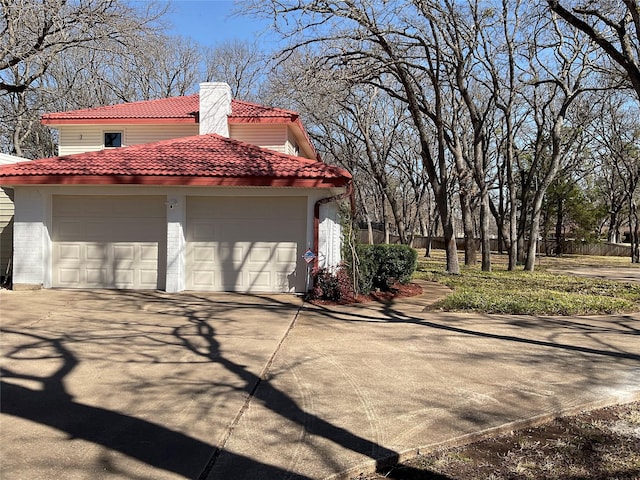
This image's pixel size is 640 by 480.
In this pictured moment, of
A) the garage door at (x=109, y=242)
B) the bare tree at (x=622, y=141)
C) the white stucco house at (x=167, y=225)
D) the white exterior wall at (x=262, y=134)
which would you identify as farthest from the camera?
the bare tree at (x=622, y=141)

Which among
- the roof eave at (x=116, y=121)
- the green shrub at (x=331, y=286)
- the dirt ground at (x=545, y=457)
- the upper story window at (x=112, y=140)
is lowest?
the dirt ground at (x=545, y=457)

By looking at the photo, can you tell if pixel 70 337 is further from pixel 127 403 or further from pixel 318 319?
pixel 318 319

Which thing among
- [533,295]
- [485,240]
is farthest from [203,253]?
[485,240]

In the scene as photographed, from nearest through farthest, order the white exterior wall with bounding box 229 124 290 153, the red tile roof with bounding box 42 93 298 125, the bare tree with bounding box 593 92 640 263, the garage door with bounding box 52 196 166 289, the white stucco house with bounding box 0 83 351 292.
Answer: the white stucco house with bounding box 0 83 351 292, the garage door with bounding box 52 196 166 289, the red tile roof with bounding box 42 93 298 125, the white exterior wall with bounding box 229 124 290 153, the bare tree with bounding box 593 92 640 263

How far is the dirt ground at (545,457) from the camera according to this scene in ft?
12.1

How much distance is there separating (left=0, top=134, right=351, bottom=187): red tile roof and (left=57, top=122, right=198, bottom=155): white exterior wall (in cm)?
425

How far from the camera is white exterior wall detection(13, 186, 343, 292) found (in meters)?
12.2

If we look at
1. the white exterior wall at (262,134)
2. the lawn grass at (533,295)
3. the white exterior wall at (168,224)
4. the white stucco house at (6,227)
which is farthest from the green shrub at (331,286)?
the white stucco house at (6,227)

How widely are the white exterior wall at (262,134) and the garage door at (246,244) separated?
490 cm

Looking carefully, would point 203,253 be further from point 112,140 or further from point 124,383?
point 112,140

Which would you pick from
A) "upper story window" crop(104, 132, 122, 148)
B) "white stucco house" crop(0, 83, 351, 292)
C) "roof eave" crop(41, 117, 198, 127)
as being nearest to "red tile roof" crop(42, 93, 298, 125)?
"roof eave" crop(41, 117, 198, 127)

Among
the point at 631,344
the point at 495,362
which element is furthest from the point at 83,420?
the point at 631,344

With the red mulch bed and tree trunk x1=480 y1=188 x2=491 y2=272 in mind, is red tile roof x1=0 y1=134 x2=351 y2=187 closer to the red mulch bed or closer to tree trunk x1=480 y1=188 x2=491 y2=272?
the red mulch bed

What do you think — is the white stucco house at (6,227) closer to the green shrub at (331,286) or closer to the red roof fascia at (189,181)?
the red roof fascia at (189,181)
